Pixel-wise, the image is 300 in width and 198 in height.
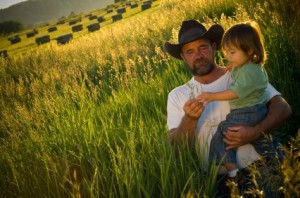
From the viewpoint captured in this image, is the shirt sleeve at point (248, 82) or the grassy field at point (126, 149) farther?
the shirt sleeve at point (248, 82)

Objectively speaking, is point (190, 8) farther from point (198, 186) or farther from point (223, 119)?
point (198, 186)

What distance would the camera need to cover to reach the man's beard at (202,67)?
3193mm

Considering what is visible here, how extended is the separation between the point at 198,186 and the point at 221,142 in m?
0.52

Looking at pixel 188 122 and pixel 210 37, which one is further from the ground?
pixel 210 37

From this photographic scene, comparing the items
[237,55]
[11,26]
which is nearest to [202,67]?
[237,55]

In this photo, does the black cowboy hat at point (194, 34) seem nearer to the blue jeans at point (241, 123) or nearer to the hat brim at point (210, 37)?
the hat brim at point (210, 37)

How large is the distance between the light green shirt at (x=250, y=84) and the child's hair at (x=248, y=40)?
3.2 inches

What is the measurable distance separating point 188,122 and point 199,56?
0.75 meters

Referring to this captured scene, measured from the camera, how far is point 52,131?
384 cm

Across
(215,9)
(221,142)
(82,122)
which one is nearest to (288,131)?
(221,142)

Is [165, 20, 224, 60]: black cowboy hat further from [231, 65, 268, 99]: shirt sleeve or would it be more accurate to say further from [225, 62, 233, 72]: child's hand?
[231, 65, 268, 99]: shirt sleeve

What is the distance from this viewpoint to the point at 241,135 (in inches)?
102

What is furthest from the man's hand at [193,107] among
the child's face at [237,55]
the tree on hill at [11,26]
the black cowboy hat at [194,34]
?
the tree on hill at [11,26]

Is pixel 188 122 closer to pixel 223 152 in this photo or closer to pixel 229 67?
pixel 223 152
